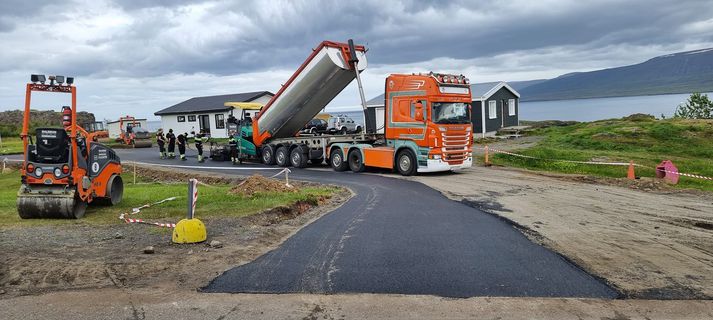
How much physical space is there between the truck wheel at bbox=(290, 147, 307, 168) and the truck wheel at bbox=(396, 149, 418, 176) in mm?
4664

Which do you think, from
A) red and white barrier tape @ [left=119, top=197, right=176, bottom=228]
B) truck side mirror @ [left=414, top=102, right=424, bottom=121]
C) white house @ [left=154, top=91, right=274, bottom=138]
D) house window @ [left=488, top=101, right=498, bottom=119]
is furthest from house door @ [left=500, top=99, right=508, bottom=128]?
red and white barrier tape @ [left=119, top=197, right=176, bottom=228]

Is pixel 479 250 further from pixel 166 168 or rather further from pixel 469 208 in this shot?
pixel 166 168

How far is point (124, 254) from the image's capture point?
7832 millimetres

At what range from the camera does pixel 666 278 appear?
655 cm

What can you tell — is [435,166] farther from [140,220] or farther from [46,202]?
[46,202]

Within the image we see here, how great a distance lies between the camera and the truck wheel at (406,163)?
18797 mm

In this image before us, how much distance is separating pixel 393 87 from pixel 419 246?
38.3 feet

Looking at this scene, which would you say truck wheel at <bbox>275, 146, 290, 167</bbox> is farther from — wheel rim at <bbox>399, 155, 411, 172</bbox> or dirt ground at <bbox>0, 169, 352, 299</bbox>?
dirt ground at <bbox>0, 169, 352, 299</bbox>

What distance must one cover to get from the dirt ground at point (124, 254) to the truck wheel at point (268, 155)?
44.0 ft

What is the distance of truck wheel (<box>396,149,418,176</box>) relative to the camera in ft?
61.7

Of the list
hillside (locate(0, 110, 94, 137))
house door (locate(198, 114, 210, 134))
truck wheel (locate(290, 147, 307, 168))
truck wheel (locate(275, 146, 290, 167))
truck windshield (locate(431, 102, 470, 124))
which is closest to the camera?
truck windshield (locate(431, 102, 470, 124))

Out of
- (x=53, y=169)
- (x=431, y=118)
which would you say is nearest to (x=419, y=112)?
(x=431, y=118)

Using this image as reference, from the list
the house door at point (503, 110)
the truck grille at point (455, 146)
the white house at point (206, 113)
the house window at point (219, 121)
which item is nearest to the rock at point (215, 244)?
the truck grille at point (455, 146)

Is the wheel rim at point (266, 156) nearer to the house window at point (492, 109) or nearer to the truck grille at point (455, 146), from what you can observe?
the truck grille at point (455, 146)
